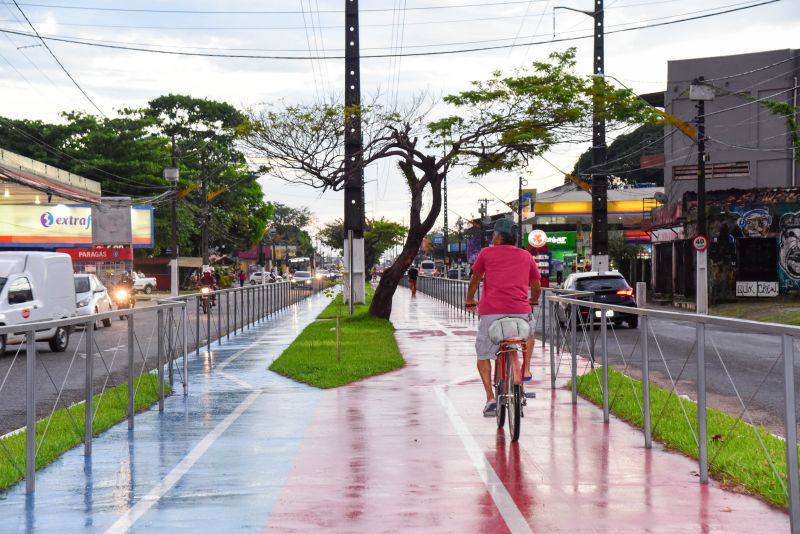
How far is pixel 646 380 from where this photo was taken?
31.4 ft

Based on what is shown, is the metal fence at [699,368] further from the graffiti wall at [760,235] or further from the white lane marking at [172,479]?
the graffiti wall at [760,235]

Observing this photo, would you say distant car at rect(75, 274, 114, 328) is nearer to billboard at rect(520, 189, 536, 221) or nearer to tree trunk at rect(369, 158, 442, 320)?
tree trunk at rect(369, 158, 442, 320)

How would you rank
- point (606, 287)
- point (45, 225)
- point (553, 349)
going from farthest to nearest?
1. point (45, 225)
2. point (606, 287)
3. point (553, 349)

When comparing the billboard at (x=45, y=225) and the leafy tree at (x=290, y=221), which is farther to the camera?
the leafy tree at (x=290, y=221)

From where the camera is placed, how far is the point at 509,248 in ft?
34.6

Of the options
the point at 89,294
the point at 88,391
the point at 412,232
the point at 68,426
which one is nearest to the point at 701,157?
the point at 412,232

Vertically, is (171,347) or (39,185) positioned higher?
(39,185)

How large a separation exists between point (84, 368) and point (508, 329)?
151 inches

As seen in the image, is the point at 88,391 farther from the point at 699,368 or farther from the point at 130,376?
the point at 699,368

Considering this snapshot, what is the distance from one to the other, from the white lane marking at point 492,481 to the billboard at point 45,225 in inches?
1768

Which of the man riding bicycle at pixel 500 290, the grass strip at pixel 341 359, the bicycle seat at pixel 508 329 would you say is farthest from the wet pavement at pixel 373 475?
the grass strip at pixel 341 359

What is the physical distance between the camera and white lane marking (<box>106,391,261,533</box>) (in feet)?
22.1

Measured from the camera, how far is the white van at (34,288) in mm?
21516

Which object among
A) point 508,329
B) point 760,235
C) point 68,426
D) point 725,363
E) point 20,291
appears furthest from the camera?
point 760,235
